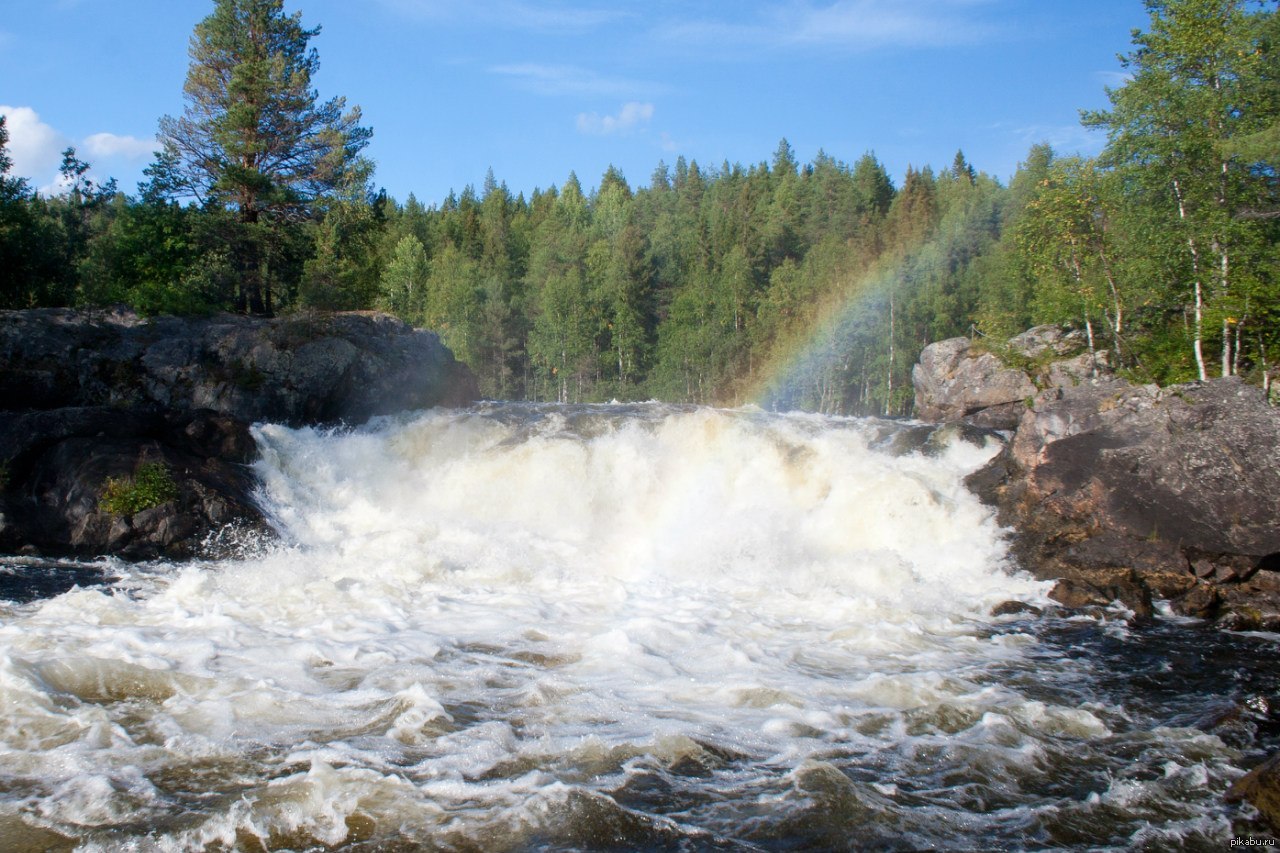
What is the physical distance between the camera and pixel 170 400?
18.8m

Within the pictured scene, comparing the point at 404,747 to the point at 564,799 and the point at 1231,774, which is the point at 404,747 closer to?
the point at 564,799

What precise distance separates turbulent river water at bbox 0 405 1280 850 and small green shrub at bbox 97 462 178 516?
1.47 m

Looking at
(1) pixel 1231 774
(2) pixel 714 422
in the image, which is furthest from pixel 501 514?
(1) pixel 1231 774

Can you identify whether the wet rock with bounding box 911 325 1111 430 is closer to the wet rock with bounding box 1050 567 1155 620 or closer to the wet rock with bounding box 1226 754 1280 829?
the wet rock with bounding box 1050 567 1155 620

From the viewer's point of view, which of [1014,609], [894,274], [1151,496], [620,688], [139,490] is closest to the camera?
[620,688]

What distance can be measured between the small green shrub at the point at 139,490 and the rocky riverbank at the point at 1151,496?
13.8 meters

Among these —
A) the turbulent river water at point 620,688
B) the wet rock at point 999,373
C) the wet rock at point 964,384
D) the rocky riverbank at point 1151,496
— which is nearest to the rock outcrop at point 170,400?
the turbulent river water at point 620,688

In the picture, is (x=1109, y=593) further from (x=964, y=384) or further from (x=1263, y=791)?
(x=964, y=384)

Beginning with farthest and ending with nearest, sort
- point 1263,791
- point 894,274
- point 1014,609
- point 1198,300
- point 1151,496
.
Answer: point 894,274, point 1198,300, point 1151,496, point 1014,609, point 1263,791

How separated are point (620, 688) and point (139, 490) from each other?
9913mm

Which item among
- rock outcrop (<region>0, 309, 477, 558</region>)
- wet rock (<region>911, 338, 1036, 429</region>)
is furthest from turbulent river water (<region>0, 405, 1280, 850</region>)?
wet rock (<region>911, 338, 1036, 429</region>)

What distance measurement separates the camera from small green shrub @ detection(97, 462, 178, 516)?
14305mm

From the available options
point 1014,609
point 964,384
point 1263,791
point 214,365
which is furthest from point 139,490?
point 964,384

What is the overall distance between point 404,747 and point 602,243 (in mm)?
55182
